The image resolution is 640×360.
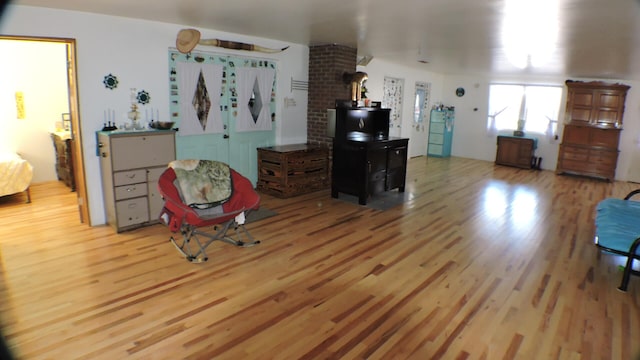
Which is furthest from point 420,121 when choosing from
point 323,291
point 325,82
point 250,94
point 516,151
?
point 323,291

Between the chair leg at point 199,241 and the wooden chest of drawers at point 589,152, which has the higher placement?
the wooden chest of drawers at point 589,152

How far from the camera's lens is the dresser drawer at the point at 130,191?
456 centimetres

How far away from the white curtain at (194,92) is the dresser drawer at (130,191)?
3.69ft

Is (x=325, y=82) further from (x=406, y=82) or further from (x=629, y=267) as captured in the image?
(x=629, y=267)

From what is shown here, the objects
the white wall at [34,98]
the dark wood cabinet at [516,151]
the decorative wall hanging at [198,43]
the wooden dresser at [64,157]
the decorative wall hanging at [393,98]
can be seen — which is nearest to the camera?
the decorative wall hanging at [198,43]

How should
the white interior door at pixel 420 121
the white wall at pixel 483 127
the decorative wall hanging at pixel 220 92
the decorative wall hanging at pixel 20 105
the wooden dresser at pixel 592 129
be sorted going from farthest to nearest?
1. the white interior door at pixel 420 121
2. the white wall at pixel 483 127
3. the wooden dresser at pixel 592 129
4. the decorative wall hanging at pixel 20 105
5. the decorative wall hanging at pixel 220 92

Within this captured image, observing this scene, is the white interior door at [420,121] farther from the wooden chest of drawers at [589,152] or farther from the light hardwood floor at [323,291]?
the light hardwood floor at [323,291]

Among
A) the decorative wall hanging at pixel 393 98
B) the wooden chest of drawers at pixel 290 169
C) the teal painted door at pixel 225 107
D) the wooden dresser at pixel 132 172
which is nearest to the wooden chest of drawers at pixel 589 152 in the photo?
the decorative wall hanging at pixel 393 98

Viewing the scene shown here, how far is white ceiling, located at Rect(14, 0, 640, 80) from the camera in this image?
352cm

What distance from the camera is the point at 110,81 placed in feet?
15.5

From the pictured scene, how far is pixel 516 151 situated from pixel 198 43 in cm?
844

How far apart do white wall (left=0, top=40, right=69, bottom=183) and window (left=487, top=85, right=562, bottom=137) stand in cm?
1008

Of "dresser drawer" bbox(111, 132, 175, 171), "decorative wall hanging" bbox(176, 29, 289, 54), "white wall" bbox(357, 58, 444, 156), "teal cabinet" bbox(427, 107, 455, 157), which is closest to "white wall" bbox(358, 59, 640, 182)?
"white wall" bbox(357, 58, 444, 156)

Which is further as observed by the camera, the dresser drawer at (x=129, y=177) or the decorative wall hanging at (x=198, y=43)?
the decorative wall hanging at (x=198, y=43)
